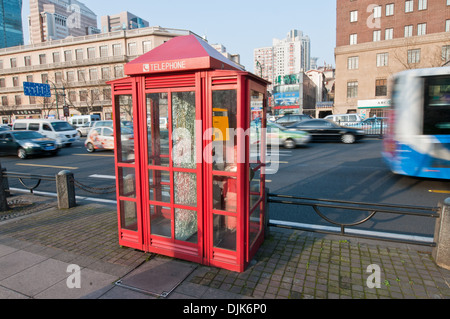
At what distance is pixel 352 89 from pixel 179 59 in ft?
148

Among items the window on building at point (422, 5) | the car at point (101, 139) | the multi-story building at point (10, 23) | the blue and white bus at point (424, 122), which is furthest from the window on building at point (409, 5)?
the multi-story building at point (10, 23)

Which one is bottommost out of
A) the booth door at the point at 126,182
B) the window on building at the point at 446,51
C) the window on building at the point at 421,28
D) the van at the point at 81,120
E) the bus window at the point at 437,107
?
the booth door at the point at 126,182

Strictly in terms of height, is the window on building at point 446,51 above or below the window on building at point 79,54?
below

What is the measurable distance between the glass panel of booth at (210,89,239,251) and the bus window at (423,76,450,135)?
20.0 feet

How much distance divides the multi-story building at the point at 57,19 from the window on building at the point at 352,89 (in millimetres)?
100561

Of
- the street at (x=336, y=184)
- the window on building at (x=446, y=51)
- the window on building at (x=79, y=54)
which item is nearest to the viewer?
the street at (x=336, y=184)

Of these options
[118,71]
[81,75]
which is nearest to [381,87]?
[118,71]

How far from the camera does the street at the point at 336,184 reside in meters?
5.28

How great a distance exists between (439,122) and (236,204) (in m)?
6.53

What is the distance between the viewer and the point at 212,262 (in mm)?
3594

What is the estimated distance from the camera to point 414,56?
37875 millimetres

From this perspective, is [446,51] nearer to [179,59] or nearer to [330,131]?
[330,131]

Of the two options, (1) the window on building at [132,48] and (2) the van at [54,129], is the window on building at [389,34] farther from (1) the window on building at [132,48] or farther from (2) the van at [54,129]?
(2) the van at [54,129]
